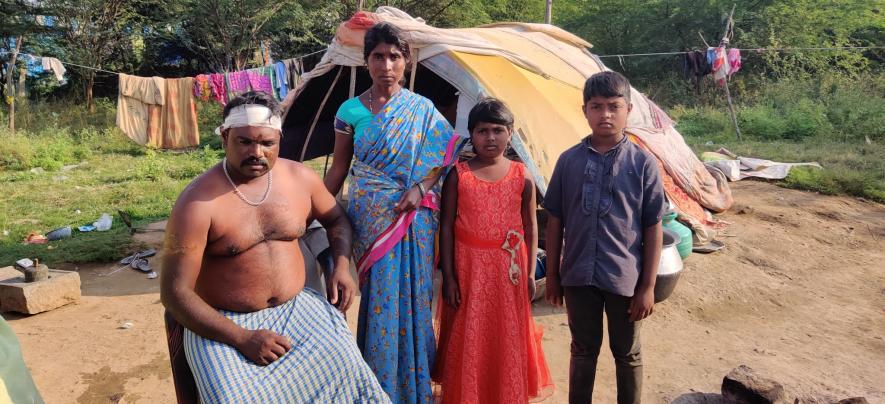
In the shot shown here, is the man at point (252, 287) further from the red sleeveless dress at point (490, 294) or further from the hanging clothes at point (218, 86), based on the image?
the hanging clothes at point (218, 86)

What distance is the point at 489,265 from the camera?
7.92 ft

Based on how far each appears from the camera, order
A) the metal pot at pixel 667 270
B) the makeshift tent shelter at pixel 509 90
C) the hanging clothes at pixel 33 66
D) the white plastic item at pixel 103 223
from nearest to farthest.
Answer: the metal pot at pixel 667 270, the makeshift tent shelter at pixel 509 90, the white plastic item at pixel 103 223, the hanging clothes at pixel 33 66

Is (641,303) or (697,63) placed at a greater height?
(697,63)

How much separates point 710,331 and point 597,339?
1810 mm

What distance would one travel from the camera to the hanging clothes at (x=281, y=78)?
10500 millimetres

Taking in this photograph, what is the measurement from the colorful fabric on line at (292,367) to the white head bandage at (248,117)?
25.0 inches

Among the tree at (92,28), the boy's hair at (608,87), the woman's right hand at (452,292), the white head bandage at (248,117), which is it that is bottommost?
the woman's right hand at (452,292)

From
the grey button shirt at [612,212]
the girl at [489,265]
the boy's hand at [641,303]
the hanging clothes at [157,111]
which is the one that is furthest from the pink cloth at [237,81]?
the boy's hand at [641,303]

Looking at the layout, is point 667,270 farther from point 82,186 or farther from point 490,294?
point 82,186

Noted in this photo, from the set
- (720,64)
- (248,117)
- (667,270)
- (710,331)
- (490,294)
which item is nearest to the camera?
(248,117)

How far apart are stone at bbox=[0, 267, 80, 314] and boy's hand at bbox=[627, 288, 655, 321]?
12.9 ft

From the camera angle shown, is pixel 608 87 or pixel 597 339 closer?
pixel 608 87

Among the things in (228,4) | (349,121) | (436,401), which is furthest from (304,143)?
(228,4)

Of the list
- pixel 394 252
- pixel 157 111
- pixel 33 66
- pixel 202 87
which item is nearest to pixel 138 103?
pixel 157 111
